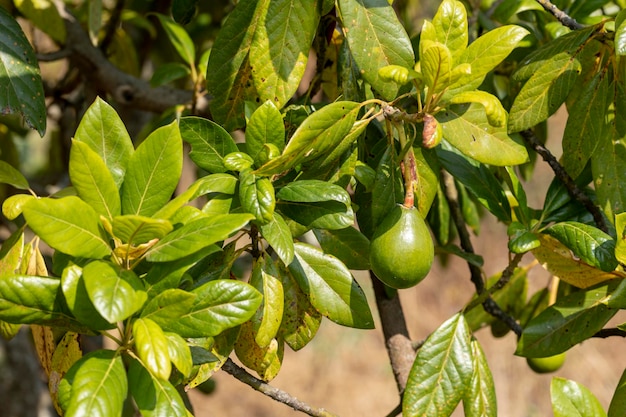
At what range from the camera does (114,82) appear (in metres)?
1.52

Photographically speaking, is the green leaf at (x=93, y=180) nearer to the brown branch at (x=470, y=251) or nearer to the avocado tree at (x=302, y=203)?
the avocado tree at (x=302, y=203)

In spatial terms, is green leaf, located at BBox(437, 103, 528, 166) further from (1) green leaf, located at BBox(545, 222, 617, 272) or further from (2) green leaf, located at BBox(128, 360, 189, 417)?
(2) green leaf, located at BBox(128, 360, 189, 417)

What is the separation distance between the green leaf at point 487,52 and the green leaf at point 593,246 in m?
0.25

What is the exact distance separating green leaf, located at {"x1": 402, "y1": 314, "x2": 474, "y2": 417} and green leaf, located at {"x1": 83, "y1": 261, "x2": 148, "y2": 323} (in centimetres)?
42

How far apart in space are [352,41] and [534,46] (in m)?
0.47

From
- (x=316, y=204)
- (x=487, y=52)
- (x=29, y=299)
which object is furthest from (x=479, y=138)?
(x=29, y=299)

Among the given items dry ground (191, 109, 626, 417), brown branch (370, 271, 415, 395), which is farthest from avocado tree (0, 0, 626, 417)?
dry ground (191, 109, 626, 417)

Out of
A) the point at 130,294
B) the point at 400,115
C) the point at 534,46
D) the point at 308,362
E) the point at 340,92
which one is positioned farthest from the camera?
the point at 308,362

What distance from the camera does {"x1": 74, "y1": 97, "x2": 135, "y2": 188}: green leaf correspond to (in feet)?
2.59

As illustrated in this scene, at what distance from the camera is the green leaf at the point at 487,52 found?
0.82m

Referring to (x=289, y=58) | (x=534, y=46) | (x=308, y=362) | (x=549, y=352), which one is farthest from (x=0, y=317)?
(x=308, y=362)

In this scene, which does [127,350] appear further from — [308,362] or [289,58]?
[308,362]

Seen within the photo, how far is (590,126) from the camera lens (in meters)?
0.99

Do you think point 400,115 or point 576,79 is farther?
point 576,79
